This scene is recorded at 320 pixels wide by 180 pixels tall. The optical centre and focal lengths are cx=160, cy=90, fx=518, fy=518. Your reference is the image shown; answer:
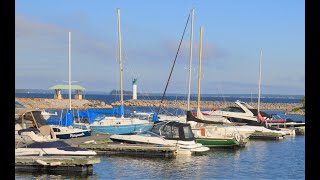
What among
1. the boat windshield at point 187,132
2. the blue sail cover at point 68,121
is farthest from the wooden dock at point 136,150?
the blue sail cover at point 68,121

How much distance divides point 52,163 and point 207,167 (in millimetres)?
7692

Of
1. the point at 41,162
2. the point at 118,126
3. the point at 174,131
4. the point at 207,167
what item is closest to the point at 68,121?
the point at 118,126

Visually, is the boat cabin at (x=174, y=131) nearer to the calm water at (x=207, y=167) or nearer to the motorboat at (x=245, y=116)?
the calm water at (x=207, y=167)

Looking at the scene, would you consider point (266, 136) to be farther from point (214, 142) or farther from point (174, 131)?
point (174, 131)

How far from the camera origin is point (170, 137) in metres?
27.9

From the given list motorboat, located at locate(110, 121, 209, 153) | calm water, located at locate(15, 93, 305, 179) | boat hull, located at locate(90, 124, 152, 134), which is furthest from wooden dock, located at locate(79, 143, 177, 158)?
boat hull, located at locate(90, 124, 152, 134)

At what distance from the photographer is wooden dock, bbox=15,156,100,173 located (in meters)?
20.8

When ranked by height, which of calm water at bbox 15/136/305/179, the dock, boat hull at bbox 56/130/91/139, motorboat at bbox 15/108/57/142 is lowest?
calm water at bbox 15/136/305/179

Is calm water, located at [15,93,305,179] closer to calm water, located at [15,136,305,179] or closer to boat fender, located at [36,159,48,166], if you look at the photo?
calm water, located at [15,136,305,179]

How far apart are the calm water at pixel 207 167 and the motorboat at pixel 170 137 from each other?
71 centimetres

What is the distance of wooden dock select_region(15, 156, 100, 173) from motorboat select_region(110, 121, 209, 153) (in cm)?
707

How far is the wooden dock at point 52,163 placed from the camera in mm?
20828
